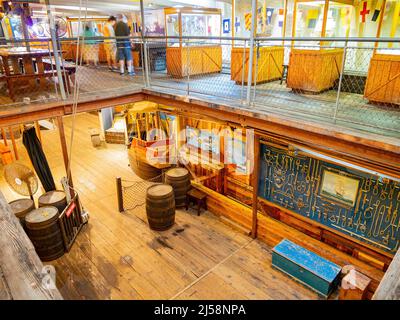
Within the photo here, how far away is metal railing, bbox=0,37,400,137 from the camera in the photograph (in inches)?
189

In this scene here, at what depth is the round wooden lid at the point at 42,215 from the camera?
5.95 m

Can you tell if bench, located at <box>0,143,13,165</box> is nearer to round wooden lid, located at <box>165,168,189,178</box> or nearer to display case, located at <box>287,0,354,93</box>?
round wooden lid, located at <box>165,168,189,178</box>

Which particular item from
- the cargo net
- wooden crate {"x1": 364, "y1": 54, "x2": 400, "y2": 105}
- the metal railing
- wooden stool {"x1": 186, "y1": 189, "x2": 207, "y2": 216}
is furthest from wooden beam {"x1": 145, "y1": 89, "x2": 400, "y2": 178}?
the cargo net

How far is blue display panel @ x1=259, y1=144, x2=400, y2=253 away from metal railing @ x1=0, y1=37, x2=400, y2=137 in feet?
3.79

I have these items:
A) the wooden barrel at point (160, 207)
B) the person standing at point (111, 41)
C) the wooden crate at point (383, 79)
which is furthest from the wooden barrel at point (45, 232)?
the wooden crate at point (383, 79)

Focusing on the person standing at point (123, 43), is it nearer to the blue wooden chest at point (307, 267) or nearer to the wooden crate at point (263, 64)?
the wooden crate at point (263, 64)

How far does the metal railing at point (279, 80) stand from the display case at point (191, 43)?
0.03 meters

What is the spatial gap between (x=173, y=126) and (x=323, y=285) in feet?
19.5

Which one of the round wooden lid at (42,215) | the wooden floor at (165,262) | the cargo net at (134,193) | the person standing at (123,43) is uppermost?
the person standing at (123,43)

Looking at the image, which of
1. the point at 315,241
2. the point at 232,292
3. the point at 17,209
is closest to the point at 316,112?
the point at 315,241

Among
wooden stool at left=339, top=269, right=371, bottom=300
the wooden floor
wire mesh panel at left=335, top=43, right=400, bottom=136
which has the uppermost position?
wire mesh panel at left=335, top=43, right=400, bottom=136

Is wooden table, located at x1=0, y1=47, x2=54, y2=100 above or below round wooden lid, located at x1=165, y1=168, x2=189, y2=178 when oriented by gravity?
above

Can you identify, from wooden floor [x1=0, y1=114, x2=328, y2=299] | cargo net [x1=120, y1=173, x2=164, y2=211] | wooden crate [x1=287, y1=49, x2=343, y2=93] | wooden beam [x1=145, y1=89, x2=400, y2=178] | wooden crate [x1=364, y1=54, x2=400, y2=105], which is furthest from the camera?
cargo net [x1=120, y1=173, x2=164, y2=211]

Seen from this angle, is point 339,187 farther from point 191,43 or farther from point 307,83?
point 191,43
